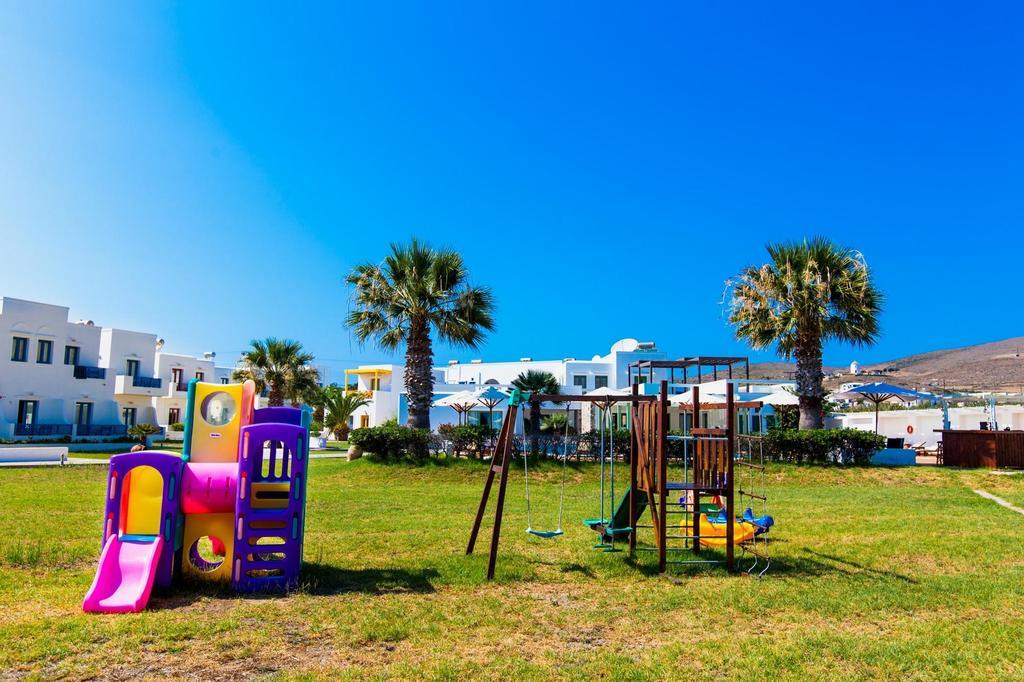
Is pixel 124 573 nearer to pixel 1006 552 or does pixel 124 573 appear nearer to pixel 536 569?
pixel 536 569

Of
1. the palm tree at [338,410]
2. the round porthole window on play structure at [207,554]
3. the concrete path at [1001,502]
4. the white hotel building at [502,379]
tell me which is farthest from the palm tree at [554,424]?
the round porthole window on play structure at [207,554]

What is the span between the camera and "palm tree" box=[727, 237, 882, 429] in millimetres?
24312

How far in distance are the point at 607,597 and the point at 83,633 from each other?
5.06m

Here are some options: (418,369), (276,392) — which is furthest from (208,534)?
(276,392)

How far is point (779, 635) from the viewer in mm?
6473

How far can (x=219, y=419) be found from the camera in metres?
9.05

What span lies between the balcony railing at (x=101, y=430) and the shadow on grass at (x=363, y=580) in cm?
3497

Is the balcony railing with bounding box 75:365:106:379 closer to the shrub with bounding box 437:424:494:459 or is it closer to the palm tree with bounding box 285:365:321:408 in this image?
the palm tree with bounding box 285:365:321:408

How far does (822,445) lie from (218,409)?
2037 cm

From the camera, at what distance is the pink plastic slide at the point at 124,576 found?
269 inches

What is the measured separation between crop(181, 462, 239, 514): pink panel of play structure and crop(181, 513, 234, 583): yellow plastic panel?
0.60ft

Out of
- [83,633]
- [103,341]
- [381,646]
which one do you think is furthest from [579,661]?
[103,341]

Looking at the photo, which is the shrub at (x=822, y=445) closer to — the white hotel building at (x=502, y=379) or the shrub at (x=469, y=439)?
the shrub at (x=469, y=439)

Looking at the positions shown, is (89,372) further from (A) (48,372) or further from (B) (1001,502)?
(B) (1001,502)
